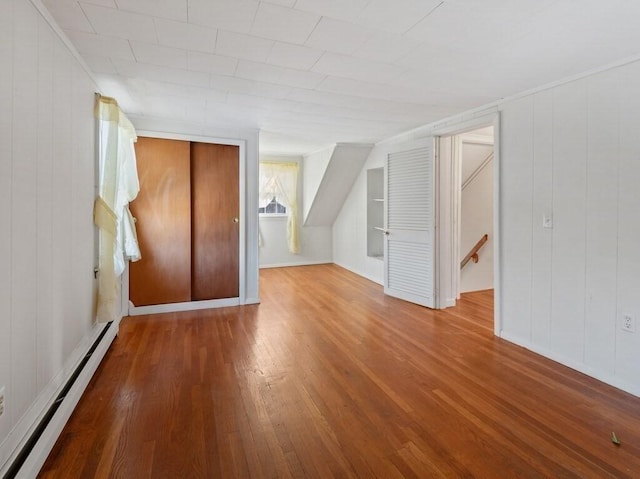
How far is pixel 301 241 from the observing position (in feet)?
22.5

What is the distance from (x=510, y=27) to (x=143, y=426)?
2965 millimetres

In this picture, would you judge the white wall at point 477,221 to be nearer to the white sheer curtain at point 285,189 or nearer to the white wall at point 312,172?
the white wall at point 312,172

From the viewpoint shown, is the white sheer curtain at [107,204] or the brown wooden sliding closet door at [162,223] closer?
the white sheer curtain at [107,204]

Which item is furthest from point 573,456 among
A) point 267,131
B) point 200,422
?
point 267,131

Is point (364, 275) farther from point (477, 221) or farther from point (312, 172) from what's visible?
point (312, 172)

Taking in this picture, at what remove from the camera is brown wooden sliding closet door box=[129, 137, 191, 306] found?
371 cm

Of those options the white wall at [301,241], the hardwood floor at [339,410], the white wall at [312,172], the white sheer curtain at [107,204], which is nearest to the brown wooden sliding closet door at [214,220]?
the hardwood floor at [339,410]

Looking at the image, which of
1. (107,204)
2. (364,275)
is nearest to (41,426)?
(107,204)

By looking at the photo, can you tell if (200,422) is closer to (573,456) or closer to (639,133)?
(573,456)

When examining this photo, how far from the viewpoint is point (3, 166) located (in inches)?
51.8

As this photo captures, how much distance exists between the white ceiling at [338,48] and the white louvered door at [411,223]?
98cm

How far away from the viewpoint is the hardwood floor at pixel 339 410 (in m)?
1.57

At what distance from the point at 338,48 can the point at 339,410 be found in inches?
86.4

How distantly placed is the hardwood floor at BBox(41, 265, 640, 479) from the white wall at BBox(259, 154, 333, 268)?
3416 millimetres
